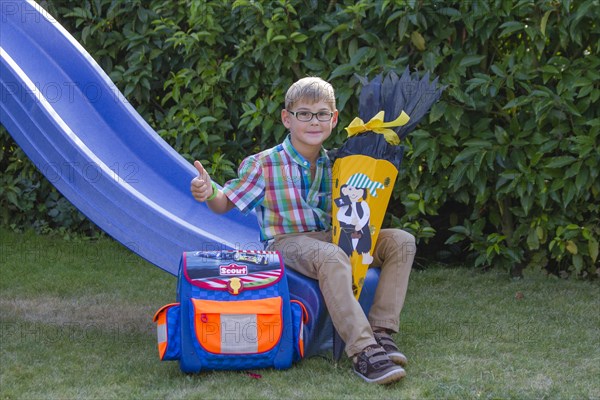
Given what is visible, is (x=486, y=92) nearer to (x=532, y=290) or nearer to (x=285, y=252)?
(x=532, y=290)

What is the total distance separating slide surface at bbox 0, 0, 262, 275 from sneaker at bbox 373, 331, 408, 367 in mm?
792

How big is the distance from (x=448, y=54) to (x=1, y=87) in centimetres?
220

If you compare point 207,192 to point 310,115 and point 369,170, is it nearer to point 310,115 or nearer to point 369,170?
point 310,115

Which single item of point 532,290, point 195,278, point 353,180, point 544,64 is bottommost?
point 532,290

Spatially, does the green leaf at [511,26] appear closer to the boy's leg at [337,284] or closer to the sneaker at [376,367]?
the boy's leg at [337,284]

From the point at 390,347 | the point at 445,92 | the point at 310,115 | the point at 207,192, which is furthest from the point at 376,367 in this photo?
the point at 445,92

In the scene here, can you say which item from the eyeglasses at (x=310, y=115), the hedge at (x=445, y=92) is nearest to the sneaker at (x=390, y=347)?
the eyeglasses at (x=310, y=115)

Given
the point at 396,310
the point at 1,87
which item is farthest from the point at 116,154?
the point at 396,310

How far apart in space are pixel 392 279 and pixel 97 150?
Answer: 1.67m

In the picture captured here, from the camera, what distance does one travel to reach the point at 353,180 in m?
3.45

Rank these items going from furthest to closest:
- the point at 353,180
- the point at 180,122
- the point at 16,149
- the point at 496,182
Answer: the point at 16,149, the point at 180,122, the point at 496,182, the point at 353,180

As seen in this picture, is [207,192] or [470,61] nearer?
[207,192]

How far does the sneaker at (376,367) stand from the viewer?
3061 mm

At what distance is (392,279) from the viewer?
3.48 m
